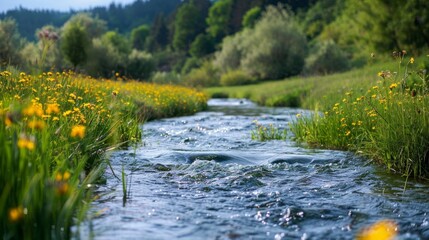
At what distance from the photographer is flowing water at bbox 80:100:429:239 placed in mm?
4223

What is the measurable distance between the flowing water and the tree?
111 feet

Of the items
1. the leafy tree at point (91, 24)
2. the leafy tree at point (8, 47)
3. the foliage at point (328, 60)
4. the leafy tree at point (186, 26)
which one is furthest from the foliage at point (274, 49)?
the leafy tree at point (186, 26)

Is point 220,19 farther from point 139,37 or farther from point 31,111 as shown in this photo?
point 31,111

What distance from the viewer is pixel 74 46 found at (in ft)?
134

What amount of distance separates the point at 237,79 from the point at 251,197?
1754 inches

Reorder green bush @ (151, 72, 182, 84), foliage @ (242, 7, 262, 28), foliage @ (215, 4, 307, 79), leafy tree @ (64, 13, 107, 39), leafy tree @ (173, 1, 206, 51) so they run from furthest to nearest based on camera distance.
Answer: leafy tree @ (173, 1, 206, 51) < foliage @ (242, 7, 262, 28) < leafy tree @ (64, 13, 107, 39) < foliage @ (215, 4, 307, 79) < green bush @ (151, 72, 182, 84)

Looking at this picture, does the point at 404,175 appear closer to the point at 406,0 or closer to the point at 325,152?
the point at 325,152

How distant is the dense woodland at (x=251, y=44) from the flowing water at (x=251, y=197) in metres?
1.88

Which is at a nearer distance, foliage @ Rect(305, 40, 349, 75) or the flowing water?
the flowing water

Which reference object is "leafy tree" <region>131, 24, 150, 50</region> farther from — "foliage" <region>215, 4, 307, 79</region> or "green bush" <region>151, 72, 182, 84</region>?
"green bush" <region>151, 72, 182, 84</region>

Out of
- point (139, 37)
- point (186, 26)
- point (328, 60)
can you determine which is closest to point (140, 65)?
point (328, 60)

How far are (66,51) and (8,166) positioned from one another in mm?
39556

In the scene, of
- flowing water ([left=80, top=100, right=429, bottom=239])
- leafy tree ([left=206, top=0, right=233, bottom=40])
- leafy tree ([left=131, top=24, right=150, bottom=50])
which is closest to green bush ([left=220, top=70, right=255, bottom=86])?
flowing water ([left=80, top=100, right=429, bottom=239])

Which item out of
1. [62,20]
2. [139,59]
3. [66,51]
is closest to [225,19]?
[139,59]
